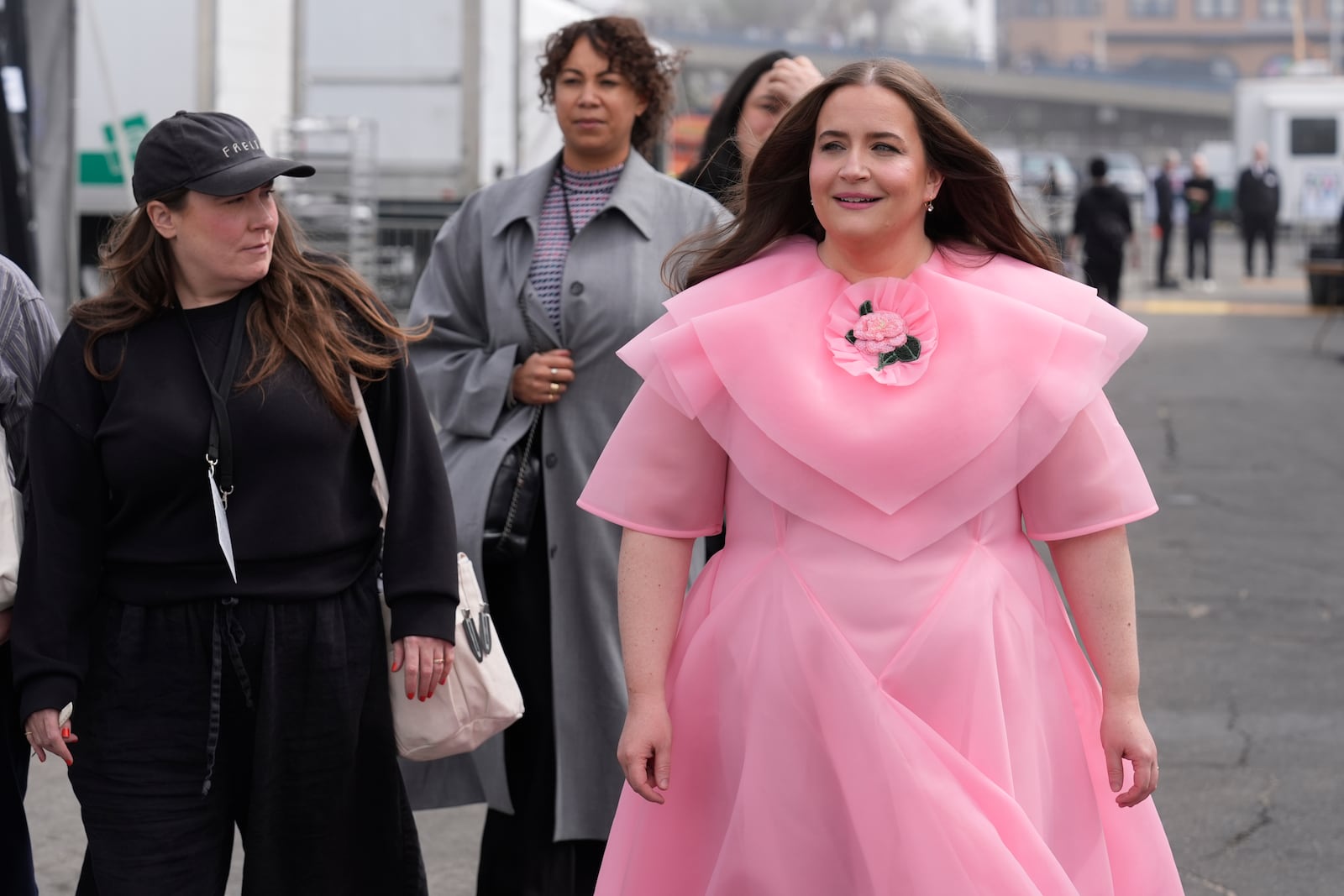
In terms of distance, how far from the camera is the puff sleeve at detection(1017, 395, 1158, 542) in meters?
2.64

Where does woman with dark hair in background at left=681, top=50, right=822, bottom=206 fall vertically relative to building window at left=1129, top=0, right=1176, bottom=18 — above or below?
below

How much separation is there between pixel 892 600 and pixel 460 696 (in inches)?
41.2

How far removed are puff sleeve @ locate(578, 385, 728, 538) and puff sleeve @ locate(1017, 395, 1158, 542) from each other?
52 centimetres

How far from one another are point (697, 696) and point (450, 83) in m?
11.8

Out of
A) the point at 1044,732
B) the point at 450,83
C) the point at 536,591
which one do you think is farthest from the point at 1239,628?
the point at 450,83

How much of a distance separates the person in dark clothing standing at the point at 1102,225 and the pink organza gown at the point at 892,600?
15599 mm

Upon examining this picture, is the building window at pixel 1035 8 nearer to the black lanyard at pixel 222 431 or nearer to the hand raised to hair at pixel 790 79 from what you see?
the hand raised to hair at pixel 790 79

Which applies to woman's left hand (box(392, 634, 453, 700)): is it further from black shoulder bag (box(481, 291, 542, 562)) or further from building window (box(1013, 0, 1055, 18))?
building window (box(1013, 0, 1055, 18))

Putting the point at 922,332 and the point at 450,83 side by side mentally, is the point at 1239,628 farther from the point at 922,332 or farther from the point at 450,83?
the point at 450,83

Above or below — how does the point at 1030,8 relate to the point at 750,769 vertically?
above

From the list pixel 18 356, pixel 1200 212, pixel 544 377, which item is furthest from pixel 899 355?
Result: pixel 1200 212

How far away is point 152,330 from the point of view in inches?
120

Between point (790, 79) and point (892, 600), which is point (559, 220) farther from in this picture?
point (892, 600)

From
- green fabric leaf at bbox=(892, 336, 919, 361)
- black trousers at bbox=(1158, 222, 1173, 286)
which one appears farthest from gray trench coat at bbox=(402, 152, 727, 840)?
black trousers at bbox=(1158, 222, 1173, 286)
